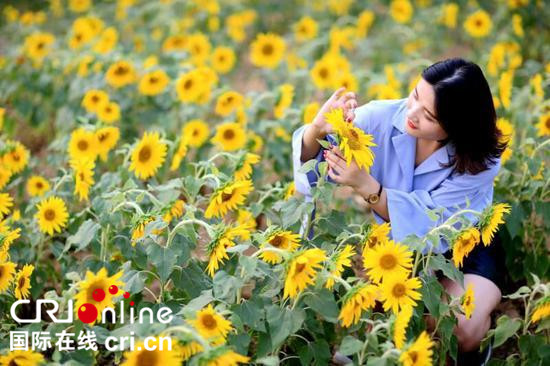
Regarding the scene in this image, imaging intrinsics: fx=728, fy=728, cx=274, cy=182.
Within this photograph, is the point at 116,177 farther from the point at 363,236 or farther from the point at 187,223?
the point at 363,236

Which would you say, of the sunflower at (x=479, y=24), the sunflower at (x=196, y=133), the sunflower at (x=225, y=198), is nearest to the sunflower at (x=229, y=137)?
the sunflower at (x=196, y=133)

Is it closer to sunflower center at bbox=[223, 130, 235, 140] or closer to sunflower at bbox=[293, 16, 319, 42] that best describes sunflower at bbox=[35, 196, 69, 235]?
sunflower center at bbox=[223, 130, 235, 140]

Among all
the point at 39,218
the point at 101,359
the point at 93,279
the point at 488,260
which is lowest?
the point at 101,359

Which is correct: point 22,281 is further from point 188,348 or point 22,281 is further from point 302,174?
point 302,174

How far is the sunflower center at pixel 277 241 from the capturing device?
1.98 metres

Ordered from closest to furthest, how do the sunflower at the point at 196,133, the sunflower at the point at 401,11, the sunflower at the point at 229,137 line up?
the sunflower at the point at 229,137 → the sunflower at the point at 196,133 → the sunflower at the point at 401,11

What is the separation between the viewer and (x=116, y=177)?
8.60 ft

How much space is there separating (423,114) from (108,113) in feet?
5.09

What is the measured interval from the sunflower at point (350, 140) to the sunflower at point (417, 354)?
1.76 ft

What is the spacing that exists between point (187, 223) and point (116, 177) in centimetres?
69

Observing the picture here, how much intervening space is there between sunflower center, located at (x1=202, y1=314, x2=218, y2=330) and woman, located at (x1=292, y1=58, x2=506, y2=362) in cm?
57

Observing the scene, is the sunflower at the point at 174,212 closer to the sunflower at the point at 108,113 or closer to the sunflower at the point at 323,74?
the sunflower at the point at 108,113

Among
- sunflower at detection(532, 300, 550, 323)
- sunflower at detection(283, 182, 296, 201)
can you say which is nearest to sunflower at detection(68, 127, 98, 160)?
sunflower at detection(283, 182, 296, 201)

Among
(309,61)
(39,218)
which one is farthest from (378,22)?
(39,218)
